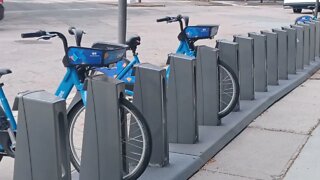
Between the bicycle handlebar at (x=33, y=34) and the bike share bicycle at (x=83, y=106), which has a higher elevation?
the bicycle handlebar at (x=33, y=34)

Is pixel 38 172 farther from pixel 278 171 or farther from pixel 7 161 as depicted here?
pixel 278 171

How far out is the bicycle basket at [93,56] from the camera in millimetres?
4039

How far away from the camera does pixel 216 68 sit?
18.3 ft

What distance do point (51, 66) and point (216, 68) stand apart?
18.1 ft

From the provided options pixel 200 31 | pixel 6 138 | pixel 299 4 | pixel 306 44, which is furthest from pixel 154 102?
pixel 299 4

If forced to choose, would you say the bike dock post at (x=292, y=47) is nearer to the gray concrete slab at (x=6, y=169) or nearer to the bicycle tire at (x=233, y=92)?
the bicycle tire at (x=233, y=92)

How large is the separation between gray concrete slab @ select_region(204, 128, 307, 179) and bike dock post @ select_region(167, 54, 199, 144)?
0.38 m

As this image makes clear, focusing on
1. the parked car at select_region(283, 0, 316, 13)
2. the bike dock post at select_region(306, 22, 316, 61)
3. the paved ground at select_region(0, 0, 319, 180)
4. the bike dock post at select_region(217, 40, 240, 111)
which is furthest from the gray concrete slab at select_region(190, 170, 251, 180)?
the parked car at select_region(283, 0, 316, 13)

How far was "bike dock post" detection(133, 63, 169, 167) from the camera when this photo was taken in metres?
4.37

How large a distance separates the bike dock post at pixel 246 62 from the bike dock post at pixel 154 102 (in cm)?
247

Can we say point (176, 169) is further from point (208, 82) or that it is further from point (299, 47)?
point (299, 47)

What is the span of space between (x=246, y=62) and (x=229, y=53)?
58 cm

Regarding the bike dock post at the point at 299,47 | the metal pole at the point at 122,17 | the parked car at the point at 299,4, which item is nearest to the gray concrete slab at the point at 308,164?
the metal pole at the point at 122,17

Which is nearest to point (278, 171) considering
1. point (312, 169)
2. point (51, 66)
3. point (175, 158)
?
point (312, 169)
